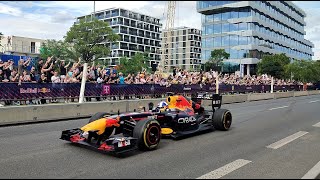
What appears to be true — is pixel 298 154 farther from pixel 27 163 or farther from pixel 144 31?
pixel 144 31

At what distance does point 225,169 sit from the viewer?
5430 mm

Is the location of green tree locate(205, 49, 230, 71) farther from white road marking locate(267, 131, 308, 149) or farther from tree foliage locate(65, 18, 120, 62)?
white road marking locate(267, 131, 308, 149)

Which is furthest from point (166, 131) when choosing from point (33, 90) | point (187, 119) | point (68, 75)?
point (68, 75)

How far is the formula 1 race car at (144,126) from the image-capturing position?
618 cm

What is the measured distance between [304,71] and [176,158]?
1950 inches

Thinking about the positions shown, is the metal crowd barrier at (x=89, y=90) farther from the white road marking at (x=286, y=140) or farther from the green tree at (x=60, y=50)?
the green tree at (x=60, y=50)

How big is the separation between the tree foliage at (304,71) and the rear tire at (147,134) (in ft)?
161

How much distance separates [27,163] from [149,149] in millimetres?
2393

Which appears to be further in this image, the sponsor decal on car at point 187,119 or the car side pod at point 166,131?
the sponsor decal on car at point 187,119

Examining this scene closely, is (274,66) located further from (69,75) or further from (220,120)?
(220,120)

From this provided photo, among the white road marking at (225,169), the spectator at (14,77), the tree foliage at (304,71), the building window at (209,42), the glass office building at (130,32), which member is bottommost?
the white road marking at (225,169)

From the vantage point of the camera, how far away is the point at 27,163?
5.48m

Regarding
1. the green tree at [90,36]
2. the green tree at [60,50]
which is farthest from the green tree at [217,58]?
the green tree at [60,50]

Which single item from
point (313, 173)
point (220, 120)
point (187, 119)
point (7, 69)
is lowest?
point (313, 173)
